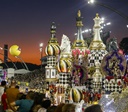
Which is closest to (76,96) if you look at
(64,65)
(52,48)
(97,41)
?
(64,65)

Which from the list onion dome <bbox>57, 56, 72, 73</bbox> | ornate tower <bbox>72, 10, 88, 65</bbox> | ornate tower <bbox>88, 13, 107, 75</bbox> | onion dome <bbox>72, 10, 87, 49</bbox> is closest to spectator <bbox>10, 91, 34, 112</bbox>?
ornate tower <bbox>72, 10, 88, 65</bbox>

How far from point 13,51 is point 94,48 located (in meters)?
7.34

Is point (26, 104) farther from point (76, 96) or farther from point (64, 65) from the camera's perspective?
point (64, 65)

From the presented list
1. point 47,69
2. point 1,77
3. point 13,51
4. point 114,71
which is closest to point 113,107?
point 114,71

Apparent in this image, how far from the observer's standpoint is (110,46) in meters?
18.7

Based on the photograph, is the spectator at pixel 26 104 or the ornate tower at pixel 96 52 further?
the ornate tower at pixel 96 52

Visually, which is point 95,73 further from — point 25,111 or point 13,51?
point 25,111

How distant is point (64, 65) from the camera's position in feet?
69.1

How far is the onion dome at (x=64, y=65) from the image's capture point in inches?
823

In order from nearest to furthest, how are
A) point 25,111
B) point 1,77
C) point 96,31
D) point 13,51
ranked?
point 25,111
point 96,31
point 13,51
point 1,77

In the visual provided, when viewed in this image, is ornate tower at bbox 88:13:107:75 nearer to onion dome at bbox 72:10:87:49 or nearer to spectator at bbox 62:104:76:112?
onion dome at bbox 72:10:87:49

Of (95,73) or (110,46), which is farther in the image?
(95,73)

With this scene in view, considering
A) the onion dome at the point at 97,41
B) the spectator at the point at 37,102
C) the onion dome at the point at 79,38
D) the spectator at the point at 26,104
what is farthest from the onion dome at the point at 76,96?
the spectator at the point at 37,102

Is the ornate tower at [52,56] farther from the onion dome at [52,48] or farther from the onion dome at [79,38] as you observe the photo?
the onion dome at [79,38]
